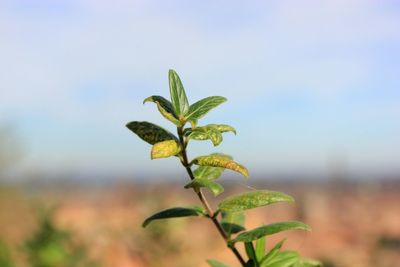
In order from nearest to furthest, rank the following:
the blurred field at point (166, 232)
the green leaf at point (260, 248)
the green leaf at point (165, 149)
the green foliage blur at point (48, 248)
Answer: the green leaf at point (165, 149), the green leaf at point (260, 248), the green foliage blur at point (48, 248), the blurred field at point (166, 232)

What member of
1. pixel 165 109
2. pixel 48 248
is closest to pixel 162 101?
pixel 165 109

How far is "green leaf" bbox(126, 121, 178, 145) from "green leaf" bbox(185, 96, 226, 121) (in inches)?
1.1

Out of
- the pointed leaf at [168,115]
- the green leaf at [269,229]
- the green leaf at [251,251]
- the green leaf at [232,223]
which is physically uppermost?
the pointed leaf at [168,115]

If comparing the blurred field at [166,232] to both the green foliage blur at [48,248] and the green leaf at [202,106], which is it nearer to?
the green foliage blur at [48,248]

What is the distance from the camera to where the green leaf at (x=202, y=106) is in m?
0.61

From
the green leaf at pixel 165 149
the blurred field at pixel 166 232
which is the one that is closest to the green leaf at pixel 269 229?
the green leaf at pixel 165 149

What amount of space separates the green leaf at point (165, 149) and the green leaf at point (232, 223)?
176 mm

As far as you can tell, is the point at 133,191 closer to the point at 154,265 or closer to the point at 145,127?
the point at 154,265

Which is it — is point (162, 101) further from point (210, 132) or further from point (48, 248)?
point (48, 248)

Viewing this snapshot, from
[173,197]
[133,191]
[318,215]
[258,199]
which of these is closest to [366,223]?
[318,215]

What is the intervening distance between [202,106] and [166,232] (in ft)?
7.33

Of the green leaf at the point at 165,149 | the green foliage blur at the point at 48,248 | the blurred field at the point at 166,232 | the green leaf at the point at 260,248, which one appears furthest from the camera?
the blurred field at the point at 166,232

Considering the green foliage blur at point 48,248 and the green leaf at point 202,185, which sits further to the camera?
the green foliage blur at point 48,248

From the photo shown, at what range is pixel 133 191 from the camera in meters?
4.87
